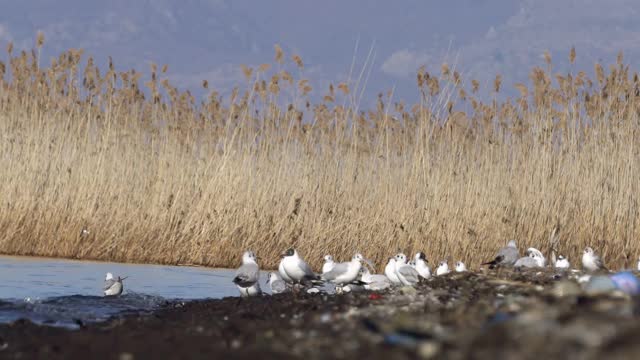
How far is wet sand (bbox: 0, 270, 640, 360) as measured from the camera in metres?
3.35

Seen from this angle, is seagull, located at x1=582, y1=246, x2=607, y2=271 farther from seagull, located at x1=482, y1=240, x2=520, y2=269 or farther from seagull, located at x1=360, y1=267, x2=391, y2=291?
seagull, located at x1=360, y1=267, x2=391, y2=291

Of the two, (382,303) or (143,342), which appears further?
(382,303)

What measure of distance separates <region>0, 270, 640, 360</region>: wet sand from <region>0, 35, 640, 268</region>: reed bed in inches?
240

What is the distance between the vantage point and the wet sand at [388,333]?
132 inches

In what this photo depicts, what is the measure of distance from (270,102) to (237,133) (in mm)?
560

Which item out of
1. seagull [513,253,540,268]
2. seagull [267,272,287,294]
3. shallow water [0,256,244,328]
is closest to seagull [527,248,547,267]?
seagull [513,253,540,268]

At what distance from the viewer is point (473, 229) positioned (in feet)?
43.4

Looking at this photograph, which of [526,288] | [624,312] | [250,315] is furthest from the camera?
[526,288]

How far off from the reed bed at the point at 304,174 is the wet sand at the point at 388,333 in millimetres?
6098

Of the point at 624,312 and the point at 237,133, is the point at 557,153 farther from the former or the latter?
the point at 624,312

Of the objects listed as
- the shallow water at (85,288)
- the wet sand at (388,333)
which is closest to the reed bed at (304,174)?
the shallow water at (85,288)

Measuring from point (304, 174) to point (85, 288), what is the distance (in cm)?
357

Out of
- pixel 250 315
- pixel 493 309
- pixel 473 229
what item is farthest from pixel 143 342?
pixel 473 229

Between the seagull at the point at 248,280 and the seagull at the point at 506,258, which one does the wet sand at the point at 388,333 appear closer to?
the seagull at the point at 248,280
